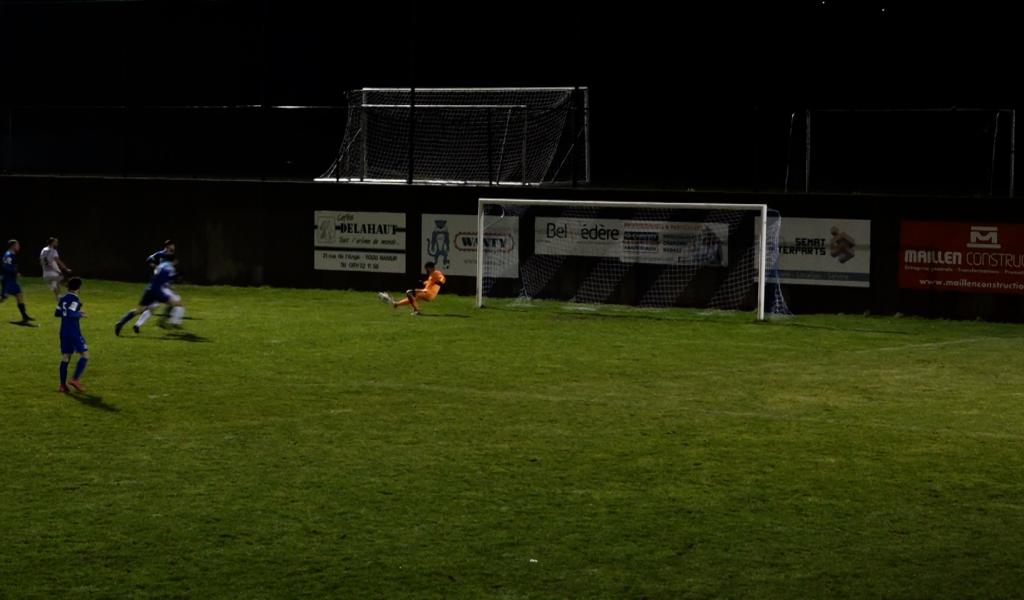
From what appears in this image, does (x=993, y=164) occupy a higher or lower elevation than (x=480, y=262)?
higher

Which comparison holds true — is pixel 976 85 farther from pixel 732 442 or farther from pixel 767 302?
pixel 732 442

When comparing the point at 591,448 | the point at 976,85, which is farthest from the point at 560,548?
the point at 976,85

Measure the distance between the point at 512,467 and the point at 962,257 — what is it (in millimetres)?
15441

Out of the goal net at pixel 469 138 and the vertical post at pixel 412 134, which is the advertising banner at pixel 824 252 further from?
the vertical post at pixel 412 134

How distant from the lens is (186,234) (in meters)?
33.4

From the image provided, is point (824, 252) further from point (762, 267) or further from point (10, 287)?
point (10, 287)

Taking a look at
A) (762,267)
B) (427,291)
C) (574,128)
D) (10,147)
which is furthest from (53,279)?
(762,267)

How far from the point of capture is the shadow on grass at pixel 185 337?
22719 millimetres

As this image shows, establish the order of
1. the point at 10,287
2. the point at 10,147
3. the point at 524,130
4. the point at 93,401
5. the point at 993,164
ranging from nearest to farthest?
the point at 93,401
the point at 10,287
the point at 993,164
the point at 524,130
the point at 10,147

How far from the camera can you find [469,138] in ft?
109

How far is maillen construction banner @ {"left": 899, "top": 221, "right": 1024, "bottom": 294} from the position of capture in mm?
25656

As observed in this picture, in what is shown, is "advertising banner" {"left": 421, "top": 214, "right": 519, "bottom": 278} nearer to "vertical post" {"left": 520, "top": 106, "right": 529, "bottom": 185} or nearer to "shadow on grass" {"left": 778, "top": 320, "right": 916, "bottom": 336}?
"vertical post" {"left": 520, "top": 106, "right": 529, "bottom": 185}

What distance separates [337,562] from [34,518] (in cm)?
284

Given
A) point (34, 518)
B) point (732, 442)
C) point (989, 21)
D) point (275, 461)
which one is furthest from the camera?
point (989, 21)
